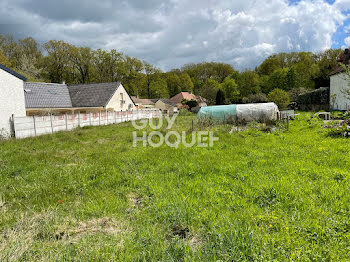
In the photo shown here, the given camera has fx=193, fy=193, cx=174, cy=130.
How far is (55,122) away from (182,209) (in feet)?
44.7

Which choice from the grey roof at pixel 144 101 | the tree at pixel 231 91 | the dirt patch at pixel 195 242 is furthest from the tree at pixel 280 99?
the grey roof at pixel 144 101

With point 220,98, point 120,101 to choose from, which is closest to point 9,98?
point 120,101

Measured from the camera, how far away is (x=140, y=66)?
4578cm

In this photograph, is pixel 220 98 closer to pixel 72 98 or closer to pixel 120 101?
pixel 120 101

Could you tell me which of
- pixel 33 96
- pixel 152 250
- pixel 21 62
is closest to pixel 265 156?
pixel 152 250

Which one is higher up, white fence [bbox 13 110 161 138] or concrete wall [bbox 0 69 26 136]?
concrete wall [bbox 0 69 26 136]

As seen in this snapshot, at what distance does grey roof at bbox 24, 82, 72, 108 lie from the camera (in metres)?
20.4

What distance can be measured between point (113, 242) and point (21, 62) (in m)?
40.5

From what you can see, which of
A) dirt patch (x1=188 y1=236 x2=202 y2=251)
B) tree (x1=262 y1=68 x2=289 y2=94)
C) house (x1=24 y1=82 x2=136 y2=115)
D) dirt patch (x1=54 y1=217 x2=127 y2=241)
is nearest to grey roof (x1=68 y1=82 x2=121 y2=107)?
house (x1=24 y1=82 x2=136 y2=115)

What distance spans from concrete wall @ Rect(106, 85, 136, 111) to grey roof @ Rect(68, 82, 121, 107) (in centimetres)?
77

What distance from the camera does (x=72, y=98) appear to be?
25.6m

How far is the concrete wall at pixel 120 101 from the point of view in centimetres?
2630

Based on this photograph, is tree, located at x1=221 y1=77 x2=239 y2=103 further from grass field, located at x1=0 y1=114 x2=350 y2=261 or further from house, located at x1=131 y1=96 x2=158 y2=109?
grass field, located at x1=0 y1=114 x2=350 y2=261

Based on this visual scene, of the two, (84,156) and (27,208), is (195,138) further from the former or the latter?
(27,208)
